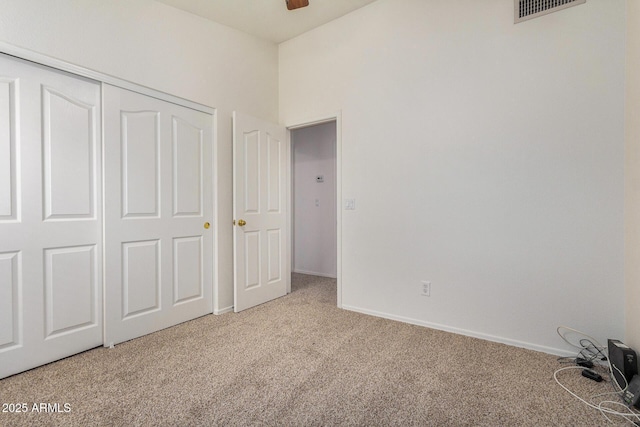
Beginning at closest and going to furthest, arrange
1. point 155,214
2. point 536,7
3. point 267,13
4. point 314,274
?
1. point 536,7
2. point 155,214
3. point 267,13
4. point 314,274

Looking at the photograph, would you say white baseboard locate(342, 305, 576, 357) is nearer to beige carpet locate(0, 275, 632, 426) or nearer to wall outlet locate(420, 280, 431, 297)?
beige carpet locate(0, 275, 632, 426)

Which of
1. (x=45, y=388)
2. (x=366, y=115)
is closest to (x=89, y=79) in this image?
(x=45, y=388)

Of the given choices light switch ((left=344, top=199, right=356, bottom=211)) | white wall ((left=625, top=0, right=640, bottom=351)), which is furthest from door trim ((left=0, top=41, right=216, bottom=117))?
white wall ((left=625, top=0, right=640, bottom=351))

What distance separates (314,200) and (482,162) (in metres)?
2.71

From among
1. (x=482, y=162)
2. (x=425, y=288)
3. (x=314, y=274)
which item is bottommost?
(x=314, y=274)

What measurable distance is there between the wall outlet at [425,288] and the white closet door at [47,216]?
8.23 ft

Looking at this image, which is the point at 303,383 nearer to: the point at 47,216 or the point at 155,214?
the point at 155,214

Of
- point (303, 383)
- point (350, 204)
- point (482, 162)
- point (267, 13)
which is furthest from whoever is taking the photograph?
point (350, 204)

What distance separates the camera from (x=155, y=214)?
7.79 feet

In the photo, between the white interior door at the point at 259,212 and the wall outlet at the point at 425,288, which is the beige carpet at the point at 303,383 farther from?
the white interior door at the point at 259,212

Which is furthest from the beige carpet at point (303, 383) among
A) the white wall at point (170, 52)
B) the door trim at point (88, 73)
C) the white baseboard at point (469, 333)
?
the door trim at point (88, 73)

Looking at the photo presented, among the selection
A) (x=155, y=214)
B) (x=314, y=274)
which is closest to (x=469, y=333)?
(x=314, y=274)

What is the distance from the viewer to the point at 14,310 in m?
1.76

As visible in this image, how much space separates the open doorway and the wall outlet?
188 cm
